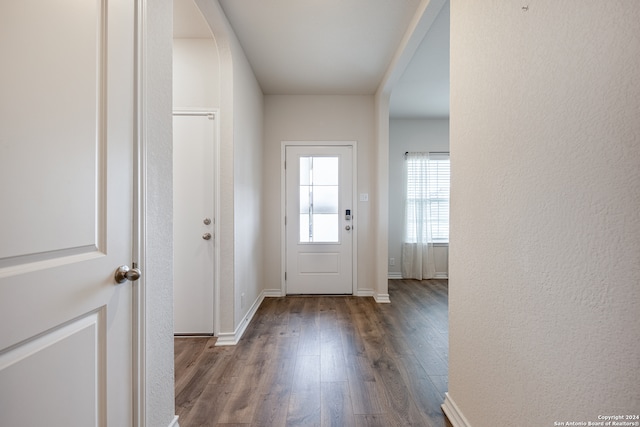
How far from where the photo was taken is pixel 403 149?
4.69m

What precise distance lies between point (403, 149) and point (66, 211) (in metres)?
4.59

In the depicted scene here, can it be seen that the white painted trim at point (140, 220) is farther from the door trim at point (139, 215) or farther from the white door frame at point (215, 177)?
the white door frame at point (215, 177)

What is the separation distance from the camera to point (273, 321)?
284 centimetres

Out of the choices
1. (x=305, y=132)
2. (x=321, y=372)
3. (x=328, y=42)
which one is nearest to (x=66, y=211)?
(x=321, y=372)

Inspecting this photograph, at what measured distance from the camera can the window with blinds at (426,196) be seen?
4.64m

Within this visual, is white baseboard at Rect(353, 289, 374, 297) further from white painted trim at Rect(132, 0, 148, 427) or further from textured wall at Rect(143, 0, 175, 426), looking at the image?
white painted trim at Rect(132, 0, 148, 427)

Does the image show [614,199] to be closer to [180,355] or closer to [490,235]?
[490,235]

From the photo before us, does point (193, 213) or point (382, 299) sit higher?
point (193, 213)

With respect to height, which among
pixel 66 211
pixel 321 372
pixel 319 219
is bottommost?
pixel 321 372

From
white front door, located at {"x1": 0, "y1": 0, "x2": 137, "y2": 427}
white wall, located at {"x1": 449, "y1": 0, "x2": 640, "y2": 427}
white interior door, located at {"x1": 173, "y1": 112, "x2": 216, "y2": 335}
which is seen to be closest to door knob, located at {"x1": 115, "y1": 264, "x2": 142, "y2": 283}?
white front door, located at {"x1": 0, "y1": 0, "x2": 137, "y2": 427}

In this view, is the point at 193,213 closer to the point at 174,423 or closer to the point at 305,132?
the point at 174,423

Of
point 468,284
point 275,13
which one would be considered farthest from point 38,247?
point 275,13

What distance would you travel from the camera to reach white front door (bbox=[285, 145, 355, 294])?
12.1 ft

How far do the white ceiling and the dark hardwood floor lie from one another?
2.62m
